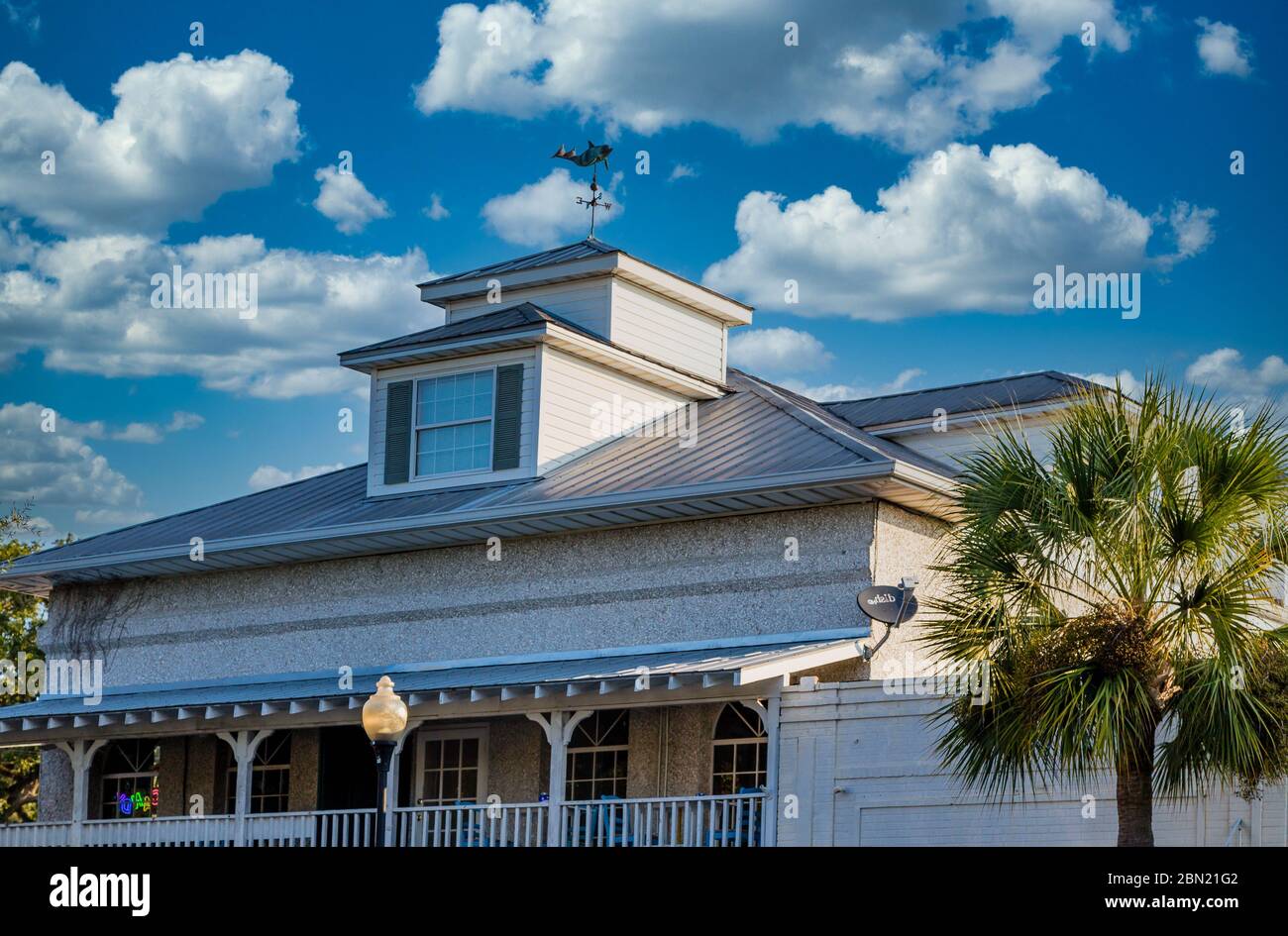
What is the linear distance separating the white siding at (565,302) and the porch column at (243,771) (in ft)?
23.4

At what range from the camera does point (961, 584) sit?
48.0 feet

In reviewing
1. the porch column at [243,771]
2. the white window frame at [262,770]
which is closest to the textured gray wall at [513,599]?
the white window frame at [262,770]

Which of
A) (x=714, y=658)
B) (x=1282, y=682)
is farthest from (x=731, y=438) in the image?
(x=1282, y=682)

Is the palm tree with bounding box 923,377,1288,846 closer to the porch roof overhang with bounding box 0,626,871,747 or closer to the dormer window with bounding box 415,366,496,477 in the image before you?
the porch roof overhang with bounding box 0,626,871,747

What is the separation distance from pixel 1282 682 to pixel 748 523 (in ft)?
26.2

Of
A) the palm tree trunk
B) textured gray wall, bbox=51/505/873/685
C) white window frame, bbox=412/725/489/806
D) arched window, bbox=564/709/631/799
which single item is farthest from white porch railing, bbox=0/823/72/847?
the palm tree trunk

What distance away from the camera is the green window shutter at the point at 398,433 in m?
23.9

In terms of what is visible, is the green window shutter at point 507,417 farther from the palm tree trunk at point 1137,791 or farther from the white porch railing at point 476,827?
the palm tree trunk at point 1137,791

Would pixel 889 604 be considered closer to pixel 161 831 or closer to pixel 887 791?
pixel 887 791

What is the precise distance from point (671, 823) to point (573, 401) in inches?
254

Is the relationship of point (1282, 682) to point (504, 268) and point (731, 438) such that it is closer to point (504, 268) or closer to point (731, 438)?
point (731, 438)

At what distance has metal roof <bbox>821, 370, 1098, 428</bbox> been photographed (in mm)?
24391

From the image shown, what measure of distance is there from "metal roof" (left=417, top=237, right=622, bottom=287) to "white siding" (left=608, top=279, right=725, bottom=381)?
0.85 meters

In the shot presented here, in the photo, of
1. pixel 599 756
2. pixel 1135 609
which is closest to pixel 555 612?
pixel 599 756
